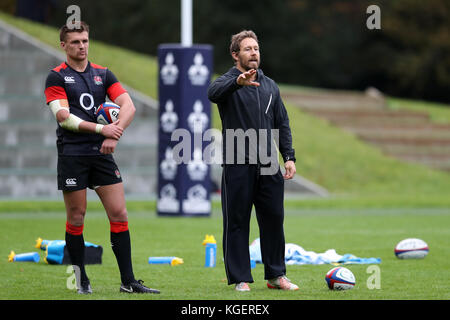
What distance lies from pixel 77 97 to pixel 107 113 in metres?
0.28

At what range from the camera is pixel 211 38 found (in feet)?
149

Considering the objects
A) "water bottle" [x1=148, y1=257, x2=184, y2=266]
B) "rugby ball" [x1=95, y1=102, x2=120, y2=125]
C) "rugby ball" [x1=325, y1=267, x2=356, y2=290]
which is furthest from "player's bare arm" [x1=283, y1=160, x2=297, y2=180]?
"water bottle" [x1=148, y1=257, x2=184, y2=266]

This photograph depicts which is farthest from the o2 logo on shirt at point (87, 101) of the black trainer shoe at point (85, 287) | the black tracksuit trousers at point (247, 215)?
the black trainer shoe at point (85, 287)

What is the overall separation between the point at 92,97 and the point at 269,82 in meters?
1.53

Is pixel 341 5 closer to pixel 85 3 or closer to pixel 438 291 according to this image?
pixel 85 3

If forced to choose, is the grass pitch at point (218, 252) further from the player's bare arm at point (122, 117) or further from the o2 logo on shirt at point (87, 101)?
the o2 logo on shirt at point (87, 101)

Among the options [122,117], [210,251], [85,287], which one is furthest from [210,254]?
[122,117]

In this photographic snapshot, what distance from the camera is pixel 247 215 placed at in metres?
8.05

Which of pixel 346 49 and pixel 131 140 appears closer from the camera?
pixel 131 140

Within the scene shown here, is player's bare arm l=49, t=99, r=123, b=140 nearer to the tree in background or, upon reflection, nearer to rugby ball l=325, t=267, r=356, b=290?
rugby ball l=325, t=267, r=356, b=290

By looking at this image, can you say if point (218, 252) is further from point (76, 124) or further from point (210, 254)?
point (76, 124)

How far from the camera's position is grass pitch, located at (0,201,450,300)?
7863 mm

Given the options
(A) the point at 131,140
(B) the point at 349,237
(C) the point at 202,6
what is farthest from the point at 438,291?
(C) the point at 202,6
